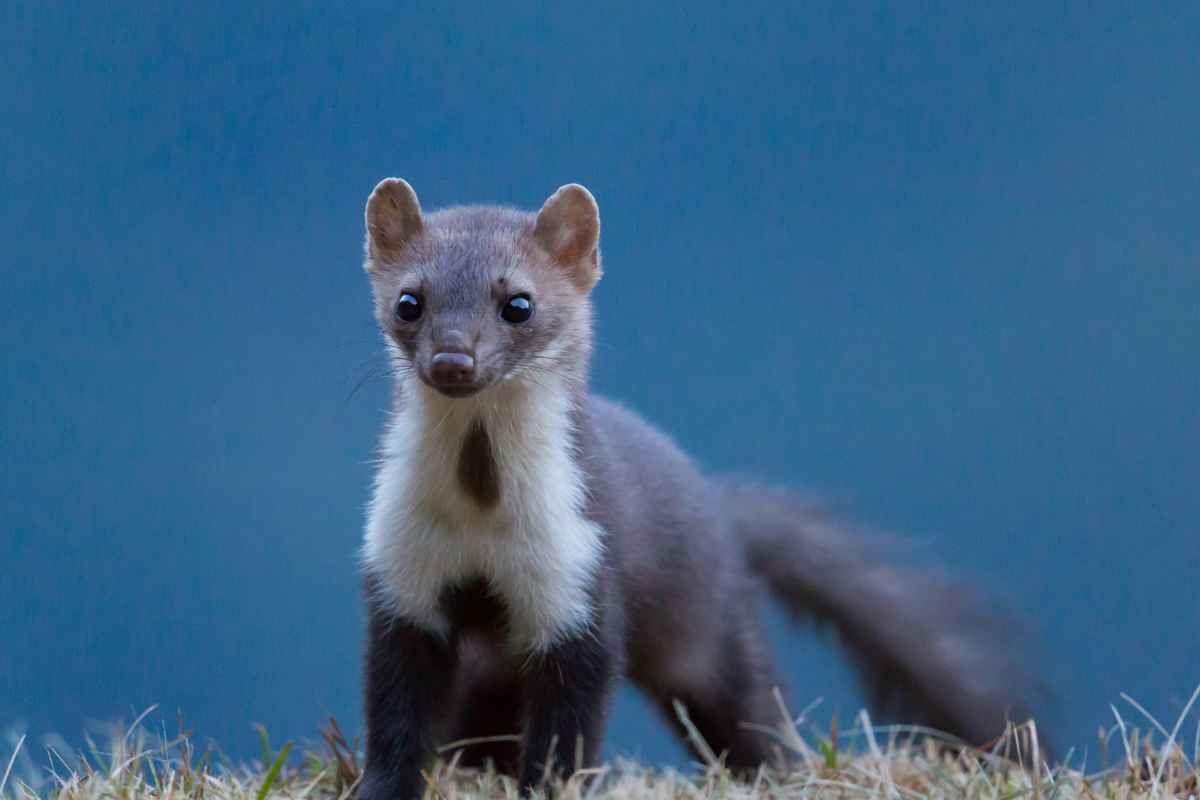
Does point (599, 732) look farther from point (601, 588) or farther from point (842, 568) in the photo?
point (842, 568)

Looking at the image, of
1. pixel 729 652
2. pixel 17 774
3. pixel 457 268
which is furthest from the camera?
pixel 729 652

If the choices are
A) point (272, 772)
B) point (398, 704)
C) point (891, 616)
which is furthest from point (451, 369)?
point (891, 616)

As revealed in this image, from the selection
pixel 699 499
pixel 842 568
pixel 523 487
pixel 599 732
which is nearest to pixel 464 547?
pixel 523 487

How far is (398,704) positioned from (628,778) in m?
0.80

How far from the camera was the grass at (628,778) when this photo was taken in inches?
174

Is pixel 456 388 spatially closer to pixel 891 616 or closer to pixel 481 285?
pixel 481 285

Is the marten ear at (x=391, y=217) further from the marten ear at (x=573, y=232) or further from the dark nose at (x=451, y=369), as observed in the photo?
the dark nose at (x=451, y=369)

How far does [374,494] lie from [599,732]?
3.26ft

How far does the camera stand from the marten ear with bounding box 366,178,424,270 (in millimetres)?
4789

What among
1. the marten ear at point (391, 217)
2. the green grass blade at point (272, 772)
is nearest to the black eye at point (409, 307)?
the marten ear at point (391, 217)

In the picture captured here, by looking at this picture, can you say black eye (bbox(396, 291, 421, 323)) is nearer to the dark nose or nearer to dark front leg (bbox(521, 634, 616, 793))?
the dark nose

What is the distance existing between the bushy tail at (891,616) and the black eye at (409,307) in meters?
2.18

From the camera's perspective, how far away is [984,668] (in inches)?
244

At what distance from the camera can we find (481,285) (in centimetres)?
446
